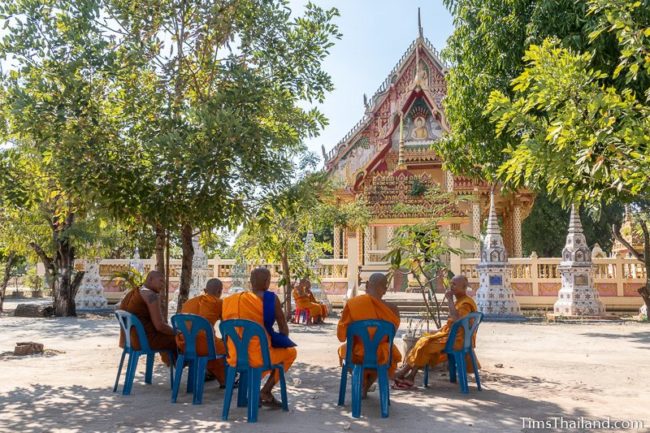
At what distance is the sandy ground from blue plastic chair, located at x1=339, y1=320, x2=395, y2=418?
14 centimetres

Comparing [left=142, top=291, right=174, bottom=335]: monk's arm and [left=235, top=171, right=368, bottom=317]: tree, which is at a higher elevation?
[left=235, top=171, right=368, bottom=317]: tree

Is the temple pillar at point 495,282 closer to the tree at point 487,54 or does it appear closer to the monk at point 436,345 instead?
the tree at point 487,54

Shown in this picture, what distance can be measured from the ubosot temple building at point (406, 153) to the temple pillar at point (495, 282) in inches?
141

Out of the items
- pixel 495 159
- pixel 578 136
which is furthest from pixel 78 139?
pixel 495 159

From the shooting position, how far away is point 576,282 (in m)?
14.7

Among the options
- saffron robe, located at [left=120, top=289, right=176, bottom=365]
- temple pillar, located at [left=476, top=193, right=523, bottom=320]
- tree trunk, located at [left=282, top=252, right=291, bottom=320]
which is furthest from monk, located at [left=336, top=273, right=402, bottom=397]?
temple pillar, located at [left=476, top=193, right=523, bottom=320]

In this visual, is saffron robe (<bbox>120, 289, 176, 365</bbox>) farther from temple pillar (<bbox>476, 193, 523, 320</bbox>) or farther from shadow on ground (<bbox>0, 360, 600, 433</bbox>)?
temple pillar (<bbox>476, 193, 523, 320</bbox>)

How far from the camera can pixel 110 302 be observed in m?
18.4

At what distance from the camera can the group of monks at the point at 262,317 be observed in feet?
13.6

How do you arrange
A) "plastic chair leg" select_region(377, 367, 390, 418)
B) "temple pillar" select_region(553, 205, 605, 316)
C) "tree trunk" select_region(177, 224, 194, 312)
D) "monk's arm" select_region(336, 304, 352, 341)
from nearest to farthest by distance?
"plastic chair leg" select_region(377, 367, 390, 418) → "monk's arm" select_region(336, 304, 352, 341) → "tree trunk" select_region(177, 224, 194, 312) → "temple pillar" select_region(553, 205, 605, 316)

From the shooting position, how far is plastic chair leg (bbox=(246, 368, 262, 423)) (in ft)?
12.9

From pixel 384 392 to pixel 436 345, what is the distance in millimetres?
1117

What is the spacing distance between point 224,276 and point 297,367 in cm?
1133

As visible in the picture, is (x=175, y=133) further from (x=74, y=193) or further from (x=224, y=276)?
(x=224, y=276)
